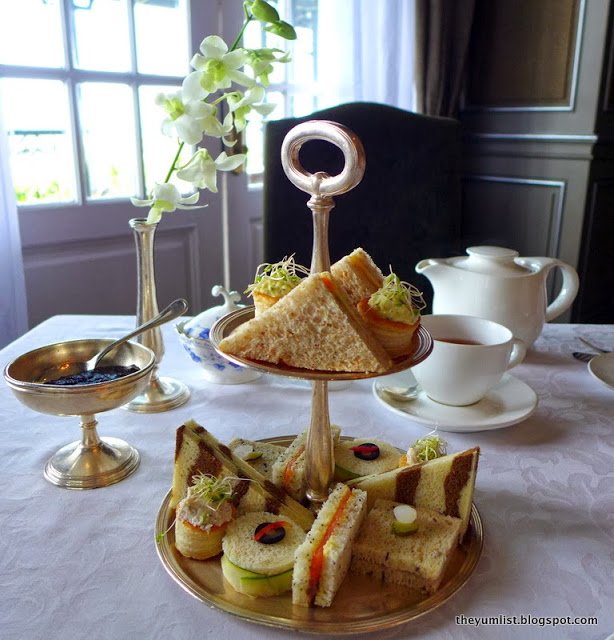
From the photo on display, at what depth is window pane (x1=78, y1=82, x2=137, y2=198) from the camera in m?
1.83

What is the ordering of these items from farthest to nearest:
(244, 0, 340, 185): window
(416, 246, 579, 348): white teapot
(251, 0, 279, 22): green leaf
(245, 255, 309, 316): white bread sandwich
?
(244, 0, 340, 185): window → (416, 246, 579, 348): white teapot → (251, 0, 279, 22): green leaf → (245, 255, 309, 316): white bread sandwich

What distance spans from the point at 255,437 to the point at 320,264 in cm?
29

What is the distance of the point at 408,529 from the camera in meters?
0.53

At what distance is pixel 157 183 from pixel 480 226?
1.98 meters

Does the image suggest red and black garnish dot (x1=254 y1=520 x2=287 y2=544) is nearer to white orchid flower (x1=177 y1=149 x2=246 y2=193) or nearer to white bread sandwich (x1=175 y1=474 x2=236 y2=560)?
white bread sandwich (x1=175 y1=474 x2=236 y2=560)

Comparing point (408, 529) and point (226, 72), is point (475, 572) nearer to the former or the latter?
point (408, 529)

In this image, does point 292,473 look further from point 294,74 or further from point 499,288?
point 294,74

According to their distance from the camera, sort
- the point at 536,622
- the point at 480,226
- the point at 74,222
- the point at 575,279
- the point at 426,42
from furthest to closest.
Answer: the point at 480,226 < the point at 426,42 < the point at 74,222 < the point at 575,279 < the point at 536,622

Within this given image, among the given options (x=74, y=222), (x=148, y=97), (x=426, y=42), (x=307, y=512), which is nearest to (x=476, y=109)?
(x=426, y=42)

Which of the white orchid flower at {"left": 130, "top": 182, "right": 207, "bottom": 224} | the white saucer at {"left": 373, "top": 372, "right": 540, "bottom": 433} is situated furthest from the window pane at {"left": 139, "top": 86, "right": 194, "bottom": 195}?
the white saucer at {"left": 373, "top": 372, "right": 540, "bottom": 433}

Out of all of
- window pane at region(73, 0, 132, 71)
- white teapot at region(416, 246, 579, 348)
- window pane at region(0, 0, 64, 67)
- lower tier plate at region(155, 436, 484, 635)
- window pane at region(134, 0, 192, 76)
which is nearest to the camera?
lower tier plate at region(155, 436, 484, 635)

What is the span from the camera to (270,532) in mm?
518

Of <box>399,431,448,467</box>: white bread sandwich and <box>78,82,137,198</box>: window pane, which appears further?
<box>78,82,137,198</box>: window pane

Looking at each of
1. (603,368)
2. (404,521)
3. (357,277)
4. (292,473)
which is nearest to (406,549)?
(404,521)
